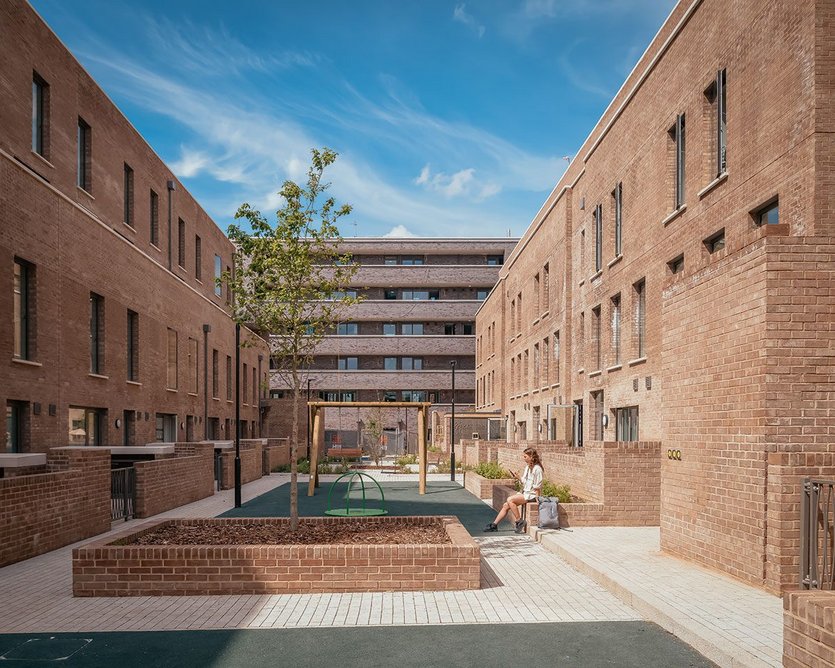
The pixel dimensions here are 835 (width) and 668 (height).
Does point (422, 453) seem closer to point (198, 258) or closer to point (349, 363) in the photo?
point (198, 258)

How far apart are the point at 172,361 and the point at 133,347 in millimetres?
4401

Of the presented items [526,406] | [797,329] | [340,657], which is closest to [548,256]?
[526,406]

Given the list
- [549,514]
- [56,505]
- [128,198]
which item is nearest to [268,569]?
[56,505]

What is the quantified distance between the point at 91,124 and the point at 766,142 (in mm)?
18460

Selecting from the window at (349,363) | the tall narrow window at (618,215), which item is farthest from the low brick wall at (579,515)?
the window at (349,363)

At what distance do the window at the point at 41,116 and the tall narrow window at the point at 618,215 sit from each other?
52.2 ft

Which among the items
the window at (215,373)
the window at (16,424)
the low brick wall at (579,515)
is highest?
the window at (215,373)

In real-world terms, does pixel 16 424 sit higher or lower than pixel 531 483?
higher

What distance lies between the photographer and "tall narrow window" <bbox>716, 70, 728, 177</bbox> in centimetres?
1630

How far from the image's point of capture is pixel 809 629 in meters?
5.40

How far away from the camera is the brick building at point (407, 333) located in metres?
69.2

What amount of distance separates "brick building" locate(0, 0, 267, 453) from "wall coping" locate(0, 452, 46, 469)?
1.42 metres

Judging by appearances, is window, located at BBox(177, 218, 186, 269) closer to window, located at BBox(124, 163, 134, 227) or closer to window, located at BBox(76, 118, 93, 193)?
window, located at BBox(124, 163, 134, 227)

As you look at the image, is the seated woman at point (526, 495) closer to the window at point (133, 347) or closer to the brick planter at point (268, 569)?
the brick planter at point (268, 569)
